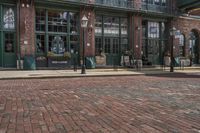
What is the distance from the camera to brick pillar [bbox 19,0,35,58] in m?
24.6

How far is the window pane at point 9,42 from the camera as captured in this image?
24.7 metres

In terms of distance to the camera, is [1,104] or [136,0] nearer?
[1,104]

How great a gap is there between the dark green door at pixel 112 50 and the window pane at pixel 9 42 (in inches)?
357

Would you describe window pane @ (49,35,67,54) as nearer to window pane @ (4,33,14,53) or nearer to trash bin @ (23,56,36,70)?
trash bin @ (23,56,36,70)

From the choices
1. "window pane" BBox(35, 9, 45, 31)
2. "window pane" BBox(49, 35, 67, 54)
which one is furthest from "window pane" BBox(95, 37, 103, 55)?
"window pane" BBox(35, 9, 45, 31)

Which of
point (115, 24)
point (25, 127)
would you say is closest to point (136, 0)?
point (115, 24)

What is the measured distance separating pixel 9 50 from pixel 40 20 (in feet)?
12.2

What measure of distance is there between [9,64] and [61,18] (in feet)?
20.1

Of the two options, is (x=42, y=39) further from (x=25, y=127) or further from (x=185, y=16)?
(x=25, y=127)

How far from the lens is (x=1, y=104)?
8086mm

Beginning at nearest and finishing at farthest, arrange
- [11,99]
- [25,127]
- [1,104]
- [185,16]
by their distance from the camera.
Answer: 1. [25,127]
2. [1,104]
3. [11,99]
4. [185,16]

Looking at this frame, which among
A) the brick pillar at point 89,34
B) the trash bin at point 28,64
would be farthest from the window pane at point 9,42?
the brick pillar at point 89,34

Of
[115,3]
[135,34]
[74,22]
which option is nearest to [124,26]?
A: [135,34]

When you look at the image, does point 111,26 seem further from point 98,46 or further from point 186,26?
point 186,26
